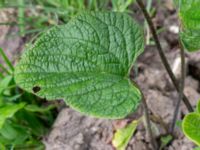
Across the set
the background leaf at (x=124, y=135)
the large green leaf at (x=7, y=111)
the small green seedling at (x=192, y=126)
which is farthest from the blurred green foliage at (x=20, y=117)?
the small green seedling at (x=192, y=126)

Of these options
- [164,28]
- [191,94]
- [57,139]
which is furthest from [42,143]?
[164,28]

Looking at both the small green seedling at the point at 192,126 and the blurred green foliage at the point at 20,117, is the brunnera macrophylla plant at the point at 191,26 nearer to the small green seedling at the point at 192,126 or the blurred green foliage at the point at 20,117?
the small green seedling at the point at 192,126

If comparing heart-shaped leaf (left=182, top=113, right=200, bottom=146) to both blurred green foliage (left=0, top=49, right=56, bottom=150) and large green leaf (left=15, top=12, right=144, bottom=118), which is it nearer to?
large green leaf (left=15, top=12, right=144, bottom=118)

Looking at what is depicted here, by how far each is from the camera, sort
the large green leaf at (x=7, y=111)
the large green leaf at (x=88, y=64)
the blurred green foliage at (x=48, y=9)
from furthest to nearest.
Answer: the blurred green foliage at (x=48, y=9) → the large green leaf at (x=7, y=111) → the large green leaf at (x=88, y=64)

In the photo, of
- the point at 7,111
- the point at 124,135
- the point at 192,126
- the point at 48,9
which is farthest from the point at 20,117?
the point at 192,126

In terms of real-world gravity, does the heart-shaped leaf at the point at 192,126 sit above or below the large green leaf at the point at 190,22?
below

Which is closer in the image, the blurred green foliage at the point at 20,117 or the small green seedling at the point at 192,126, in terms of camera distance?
the small green seedling at the point at 192,126

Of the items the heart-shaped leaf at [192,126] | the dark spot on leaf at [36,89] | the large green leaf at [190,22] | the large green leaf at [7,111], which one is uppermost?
the large green leaf at [190,22]
